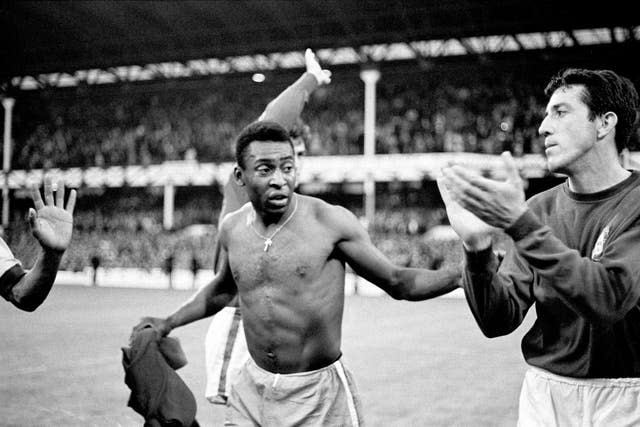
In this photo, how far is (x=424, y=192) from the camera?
30.4 m

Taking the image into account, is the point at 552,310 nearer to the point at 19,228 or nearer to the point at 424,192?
the point at 424,192

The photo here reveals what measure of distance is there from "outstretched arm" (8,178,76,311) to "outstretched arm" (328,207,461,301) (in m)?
1.30

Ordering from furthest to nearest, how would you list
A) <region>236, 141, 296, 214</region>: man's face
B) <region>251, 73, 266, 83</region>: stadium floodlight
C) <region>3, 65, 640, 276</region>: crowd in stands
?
<region>251, 73, 266, 83</region>: stadium floodlight
<region>3, 65, 640, 276</region>: crowd in stands
<region>236, 141, 296, 214</region>: man's face

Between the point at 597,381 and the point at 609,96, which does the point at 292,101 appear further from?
the point at 597,381

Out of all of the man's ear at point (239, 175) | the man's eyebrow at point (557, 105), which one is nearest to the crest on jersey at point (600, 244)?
the man's eyebrow at point (557, 105)

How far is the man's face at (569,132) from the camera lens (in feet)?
8.80

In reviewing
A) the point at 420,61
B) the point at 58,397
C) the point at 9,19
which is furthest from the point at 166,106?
the point at 58,397

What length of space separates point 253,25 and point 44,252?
83.1ft

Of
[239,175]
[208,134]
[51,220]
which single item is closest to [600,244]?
[239,175]

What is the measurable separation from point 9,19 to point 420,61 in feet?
51.9

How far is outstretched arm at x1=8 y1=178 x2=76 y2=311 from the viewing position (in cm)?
344

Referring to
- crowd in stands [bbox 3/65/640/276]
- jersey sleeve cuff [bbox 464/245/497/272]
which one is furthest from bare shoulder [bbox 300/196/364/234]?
crowd in stands [bbox 3/65/640/276]

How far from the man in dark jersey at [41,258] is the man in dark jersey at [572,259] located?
1.93 meters

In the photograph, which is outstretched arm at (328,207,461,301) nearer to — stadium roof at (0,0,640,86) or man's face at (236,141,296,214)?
man's face at (236,141,296,214)
